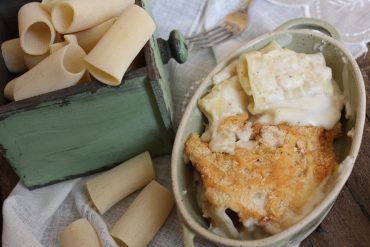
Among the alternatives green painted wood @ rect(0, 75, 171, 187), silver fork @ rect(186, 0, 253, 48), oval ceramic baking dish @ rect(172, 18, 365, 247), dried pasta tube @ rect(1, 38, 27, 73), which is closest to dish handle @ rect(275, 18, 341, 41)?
oval ceramic baking dish @ rect(172, 18, 365, 247)

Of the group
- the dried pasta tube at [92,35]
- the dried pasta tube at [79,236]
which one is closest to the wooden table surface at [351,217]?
the dried pasta tube at [79,236]

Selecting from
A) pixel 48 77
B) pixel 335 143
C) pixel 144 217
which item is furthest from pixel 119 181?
pixel 335 143

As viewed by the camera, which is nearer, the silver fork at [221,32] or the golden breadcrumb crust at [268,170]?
the golden breadcrumb crust at [268,170]

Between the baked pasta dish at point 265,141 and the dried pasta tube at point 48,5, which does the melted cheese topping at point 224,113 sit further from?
the dried pasta tube at point 48,5

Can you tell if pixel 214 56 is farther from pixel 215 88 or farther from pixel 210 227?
pixel 210 227

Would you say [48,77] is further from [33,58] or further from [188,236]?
[188,236]

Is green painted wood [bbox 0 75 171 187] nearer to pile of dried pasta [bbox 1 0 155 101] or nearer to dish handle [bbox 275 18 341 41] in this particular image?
pile of dried pasta [bbox 1 0 155 101]

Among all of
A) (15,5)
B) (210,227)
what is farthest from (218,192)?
(15,5)
